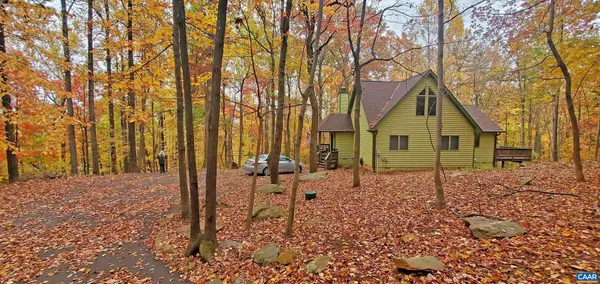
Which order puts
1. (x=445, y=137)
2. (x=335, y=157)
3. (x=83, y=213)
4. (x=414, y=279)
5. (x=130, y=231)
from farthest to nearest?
(x=335, y=157) < (x=445, y=137) < (x=83, y=213) < (x=130, y=231) < (x=414, y=279)

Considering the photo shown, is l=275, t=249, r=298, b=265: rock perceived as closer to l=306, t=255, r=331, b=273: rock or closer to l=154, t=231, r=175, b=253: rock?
l=306, t=255, r=331, b=273: rock

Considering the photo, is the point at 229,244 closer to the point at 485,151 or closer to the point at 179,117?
the point at 179,117

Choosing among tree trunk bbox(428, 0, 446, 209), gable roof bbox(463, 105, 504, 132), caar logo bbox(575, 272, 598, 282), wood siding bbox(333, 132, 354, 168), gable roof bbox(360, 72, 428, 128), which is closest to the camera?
caar logo bbox(575, 272, 598, 282)

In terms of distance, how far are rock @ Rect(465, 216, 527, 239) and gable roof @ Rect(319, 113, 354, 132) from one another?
1323 centimetres

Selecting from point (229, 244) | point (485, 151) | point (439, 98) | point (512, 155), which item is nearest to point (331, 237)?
point (229, 244)

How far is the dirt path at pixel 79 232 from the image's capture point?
462cm

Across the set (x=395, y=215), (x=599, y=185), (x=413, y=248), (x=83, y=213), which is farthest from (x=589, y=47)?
(x=83, y=213)

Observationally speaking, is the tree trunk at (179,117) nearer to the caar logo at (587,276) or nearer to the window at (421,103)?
the caar logo at (587,276)

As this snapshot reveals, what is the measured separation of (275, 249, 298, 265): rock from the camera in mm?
4602

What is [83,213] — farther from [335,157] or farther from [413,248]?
[335,157]

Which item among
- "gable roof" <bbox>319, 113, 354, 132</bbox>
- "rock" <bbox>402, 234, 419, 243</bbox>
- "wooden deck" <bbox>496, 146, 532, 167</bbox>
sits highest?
"gable roof" <bbox>319, 113, 354, 132</bbox>

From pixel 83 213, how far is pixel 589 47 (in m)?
16.4

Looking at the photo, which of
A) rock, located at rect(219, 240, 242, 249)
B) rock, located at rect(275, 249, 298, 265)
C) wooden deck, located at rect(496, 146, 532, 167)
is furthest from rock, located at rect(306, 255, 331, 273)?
wooden deck, located at rect(496, 146, 532, 167)

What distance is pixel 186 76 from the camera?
5152 millimetres
